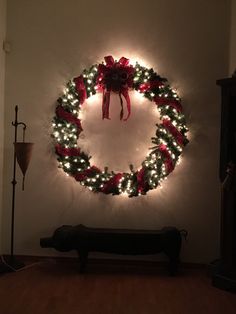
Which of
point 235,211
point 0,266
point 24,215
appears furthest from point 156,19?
point 0,266

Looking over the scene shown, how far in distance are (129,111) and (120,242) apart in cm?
140

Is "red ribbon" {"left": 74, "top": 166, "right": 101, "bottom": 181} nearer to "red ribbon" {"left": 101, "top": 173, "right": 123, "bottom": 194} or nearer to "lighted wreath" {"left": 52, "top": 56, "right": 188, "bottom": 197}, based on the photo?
"lighted wreath" {"left": 52, "top": 56, "right": 188, "bottom": 197}

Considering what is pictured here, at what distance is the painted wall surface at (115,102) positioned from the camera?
4.13 metres

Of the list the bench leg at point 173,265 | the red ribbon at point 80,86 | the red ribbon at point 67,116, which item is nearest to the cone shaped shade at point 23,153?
the red ribbon at point 67,116

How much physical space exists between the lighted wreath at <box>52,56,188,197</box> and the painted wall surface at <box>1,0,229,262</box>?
0.15 m

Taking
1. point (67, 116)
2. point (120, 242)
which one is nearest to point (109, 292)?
point (120, 242)

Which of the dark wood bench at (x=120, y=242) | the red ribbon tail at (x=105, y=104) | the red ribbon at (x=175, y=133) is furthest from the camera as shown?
the red ribbon tail at (x=105, y=104)

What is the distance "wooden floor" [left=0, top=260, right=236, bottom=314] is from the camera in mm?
2988

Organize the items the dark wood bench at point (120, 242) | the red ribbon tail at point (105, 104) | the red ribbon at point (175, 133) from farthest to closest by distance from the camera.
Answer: the red ribbon tail at point (105, 104) → the red ribbon at point (175, 133) → the dark wood bench at point (120, 242)

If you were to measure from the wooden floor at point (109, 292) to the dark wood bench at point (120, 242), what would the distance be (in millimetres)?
233

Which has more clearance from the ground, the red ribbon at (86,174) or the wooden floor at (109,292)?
the red ribbon at (86,174)

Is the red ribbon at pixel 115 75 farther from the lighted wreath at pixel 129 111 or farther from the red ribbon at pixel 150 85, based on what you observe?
the red ribbon at pixel 150 85

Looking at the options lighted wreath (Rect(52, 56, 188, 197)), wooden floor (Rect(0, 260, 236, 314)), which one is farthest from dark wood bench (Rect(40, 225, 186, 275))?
lighted wreath (Rect(52, 56, 188, 197))

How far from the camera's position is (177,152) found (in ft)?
13.1
